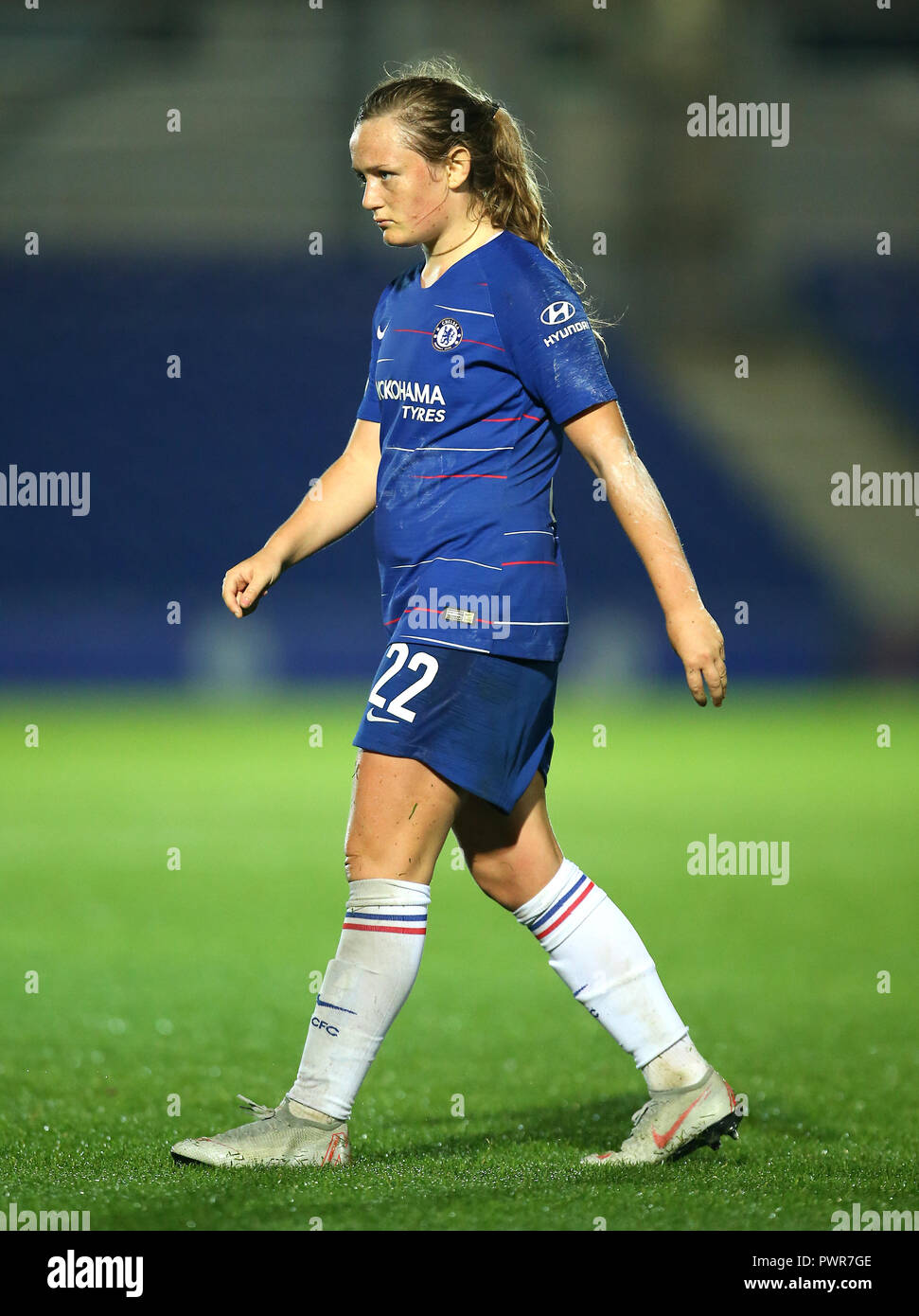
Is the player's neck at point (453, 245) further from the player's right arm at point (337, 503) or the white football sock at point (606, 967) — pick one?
the white football sock at point (606, 967)

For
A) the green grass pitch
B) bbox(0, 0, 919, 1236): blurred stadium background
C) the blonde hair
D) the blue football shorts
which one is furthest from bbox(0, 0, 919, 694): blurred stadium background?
the blue football shorts

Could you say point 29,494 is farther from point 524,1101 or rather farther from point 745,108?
point 524,1101

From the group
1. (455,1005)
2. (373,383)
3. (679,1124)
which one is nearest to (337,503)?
(373,383)

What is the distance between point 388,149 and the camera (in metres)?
3.06

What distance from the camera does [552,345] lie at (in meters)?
2.97

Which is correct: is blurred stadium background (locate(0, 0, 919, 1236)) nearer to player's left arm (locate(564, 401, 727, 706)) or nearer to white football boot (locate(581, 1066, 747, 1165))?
white football boot (locate(581, 1066, 747, 1165))

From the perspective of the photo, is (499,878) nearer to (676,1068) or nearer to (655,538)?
(676,1068)

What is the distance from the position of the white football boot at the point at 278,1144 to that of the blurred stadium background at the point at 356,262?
19682 mm

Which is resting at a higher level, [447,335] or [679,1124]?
[447,335]

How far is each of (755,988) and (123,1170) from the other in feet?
9.38

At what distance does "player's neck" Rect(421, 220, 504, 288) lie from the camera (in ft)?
10.2

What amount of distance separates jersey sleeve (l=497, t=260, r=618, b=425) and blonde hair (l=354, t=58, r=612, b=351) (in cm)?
6

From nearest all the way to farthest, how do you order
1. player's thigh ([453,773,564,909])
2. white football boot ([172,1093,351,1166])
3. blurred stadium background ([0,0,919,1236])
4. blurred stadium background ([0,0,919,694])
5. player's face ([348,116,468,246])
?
white football boot ([172,1093,351,1166])
player's face ([348,116,468,246])
player's thigh ([453,773,564,909])
blurred stadium background ([0,0,919,1236])
blurred stadium background ([0,0,919,694])

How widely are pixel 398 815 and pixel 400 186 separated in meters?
1.15
